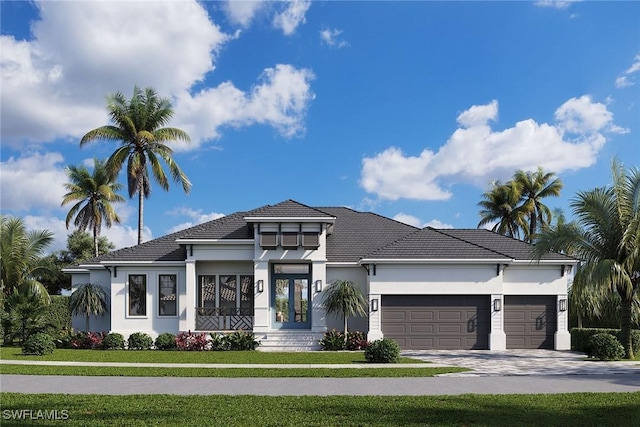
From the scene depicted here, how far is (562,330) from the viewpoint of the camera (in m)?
24.3

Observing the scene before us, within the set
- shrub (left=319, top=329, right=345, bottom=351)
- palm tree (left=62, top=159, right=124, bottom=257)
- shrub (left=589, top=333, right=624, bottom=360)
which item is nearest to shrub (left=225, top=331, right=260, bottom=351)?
shrub (left=319, top=329, right=345, bottom=351)

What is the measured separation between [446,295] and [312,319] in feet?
18.8

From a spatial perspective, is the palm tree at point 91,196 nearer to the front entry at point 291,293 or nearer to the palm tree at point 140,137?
the palm tree at point 140,137

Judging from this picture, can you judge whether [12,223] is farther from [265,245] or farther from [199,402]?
[199,402]

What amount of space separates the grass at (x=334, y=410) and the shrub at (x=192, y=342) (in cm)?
1207

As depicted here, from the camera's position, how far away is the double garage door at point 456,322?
2405cm

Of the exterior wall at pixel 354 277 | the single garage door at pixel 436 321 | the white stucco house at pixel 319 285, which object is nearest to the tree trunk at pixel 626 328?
the white stucco house at pixel 319 285

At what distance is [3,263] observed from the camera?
29344 mm

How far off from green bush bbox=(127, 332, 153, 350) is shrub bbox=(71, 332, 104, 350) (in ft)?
4.07

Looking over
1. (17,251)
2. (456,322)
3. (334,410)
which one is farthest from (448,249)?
(17,251)

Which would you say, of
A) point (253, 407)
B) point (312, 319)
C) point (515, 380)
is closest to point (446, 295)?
point (312, 319)

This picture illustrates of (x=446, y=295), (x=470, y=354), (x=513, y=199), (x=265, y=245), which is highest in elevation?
(x=513, y=199)

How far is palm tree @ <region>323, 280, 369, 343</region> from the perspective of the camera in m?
23.2

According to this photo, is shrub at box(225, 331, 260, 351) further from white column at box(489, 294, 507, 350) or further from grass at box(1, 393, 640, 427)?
grass at box(1, 393, 640, 427)
